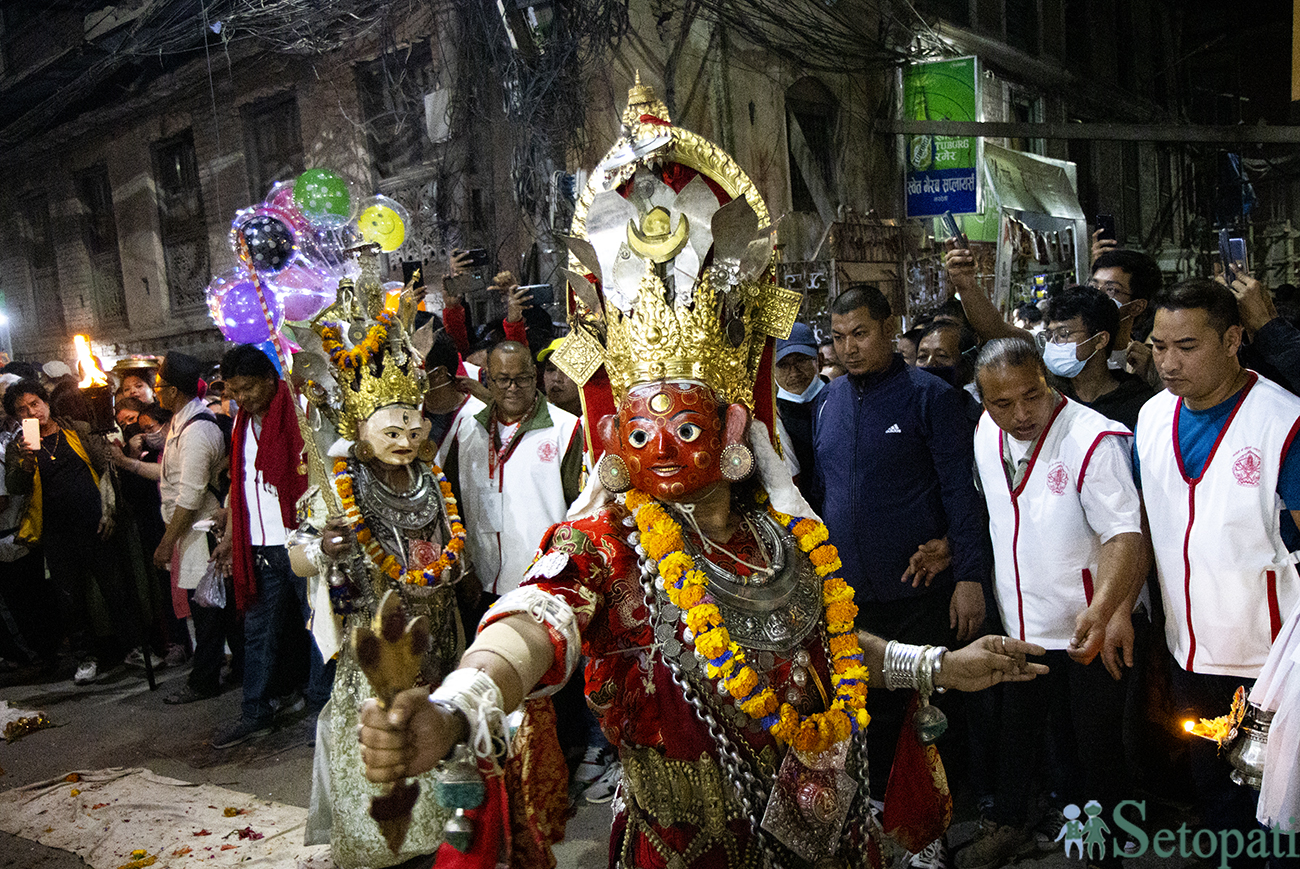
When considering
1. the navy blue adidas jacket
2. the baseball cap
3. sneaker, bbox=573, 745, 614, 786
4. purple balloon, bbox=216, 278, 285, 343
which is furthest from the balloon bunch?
the navy blue adidas jacket

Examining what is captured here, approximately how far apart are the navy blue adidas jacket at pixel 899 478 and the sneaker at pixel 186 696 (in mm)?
4903

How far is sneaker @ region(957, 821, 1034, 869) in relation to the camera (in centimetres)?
362

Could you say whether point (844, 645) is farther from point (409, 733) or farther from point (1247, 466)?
point (1247, 466)

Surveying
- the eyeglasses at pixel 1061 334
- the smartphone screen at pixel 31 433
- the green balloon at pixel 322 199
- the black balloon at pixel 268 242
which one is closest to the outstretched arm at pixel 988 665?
the eyeglasses at pixel 1061 334

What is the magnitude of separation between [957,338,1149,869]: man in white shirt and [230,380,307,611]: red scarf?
3648 mm

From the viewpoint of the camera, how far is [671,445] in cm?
209

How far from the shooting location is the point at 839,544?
156 inches

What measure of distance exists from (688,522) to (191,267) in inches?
464

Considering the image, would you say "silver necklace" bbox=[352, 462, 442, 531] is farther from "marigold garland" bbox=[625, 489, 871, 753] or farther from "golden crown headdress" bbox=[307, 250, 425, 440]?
"marigold garland" bbox=[625, 489, 871, 753]

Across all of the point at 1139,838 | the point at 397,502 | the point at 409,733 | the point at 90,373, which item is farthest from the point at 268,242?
the point at 1139,838

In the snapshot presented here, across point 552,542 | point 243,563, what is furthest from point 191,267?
point 552,542

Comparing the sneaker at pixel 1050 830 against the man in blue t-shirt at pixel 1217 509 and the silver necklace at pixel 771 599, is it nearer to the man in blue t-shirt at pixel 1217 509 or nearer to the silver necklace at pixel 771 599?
the man in blue t-shirt at pixel 1217 509

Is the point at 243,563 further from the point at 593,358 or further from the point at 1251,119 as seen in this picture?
the point at 1251,119

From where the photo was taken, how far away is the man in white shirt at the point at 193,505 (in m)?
5.99
